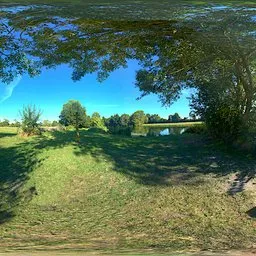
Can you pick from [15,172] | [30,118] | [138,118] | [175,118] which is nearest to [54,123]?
[30,118]

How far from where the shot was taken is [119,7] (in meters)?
2.96

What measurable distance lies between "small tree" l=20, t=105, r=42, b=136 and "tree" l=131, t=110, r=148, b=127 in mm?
646

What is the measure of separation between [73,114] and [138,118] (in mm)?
458

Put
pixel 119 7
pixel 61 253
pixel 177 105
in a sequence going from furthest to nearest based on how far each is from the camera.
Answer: pixel 177 105
pixel 119 7
pixel 61 253

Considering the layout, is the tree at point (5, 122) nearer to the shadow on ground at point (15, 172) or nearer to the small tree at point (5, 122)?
the small tree at point (5, 122)

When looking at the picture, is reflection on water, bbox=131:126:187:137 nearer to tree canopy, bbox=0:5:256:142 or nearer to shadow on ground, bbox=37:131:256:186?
shadow on ground, bbox=37:131:256:186

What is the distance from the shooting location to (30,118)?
9.70 ft

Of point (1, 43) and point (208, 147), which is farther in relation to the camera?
point (208, 147)

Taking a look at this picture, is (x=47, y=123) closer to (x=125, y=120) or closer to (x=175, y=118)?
(x=125, y=120)

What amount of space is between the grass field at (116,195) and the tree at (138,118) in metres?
0.12

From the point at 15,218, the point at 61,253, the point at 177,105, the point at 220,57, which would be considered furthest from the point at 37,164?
the point at 220,57

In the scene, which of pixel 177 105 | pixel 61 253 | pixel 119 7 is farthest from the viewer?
pixel 177 105

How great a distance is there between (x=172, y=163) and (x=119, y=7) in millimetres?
1137

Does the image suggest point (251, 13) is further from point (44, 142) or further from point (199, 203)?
point (44, 142)
